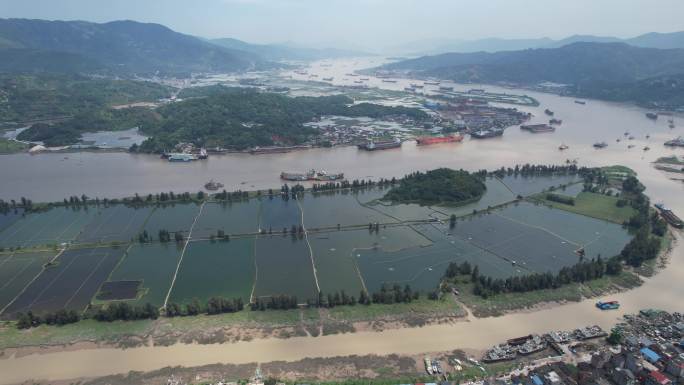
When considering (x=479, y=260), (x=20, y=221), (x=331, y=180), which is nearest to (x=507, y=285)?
(x=479, y=260)

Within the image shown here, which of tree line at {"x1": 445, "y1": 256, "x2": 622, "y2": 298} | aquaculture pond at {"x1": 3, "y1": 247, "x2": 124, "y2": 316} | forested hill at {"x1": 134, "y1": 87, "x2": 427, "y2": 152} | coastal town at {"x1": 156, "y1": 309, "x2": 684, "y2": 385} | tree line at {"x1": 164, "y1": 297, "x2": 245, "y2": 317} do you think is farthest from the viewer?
forested hill at {"x1": 134, "y1": 87, "x2": 427, "y2": 152}

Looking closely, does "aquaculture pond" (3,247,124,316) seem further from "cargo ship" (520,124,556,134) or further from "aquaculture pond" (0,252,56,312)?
"cargo ship" (520,124,556,134)

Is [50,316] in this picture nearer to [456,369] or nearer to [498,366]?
[456,369]

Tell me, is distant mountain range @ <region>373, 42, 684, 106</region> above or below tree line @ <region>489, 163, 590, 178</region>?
above

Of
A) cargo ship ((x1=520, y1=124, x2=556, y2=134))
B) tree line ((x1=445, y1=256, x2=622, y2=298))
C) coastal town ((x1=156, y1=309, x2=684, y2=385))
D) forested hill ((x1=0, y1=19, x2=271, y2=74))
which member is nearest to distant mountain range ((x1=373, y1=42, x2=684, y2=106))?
cargo ship ((x1=520, y1=124, x2=556, y2=134))

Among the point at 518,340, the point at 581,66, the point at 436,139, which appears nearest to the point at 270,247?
the point at 518,340

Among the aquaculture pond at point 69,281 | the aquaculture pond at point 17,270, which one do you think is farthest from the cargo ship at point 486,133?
the aquaculture pond at point 17,270
